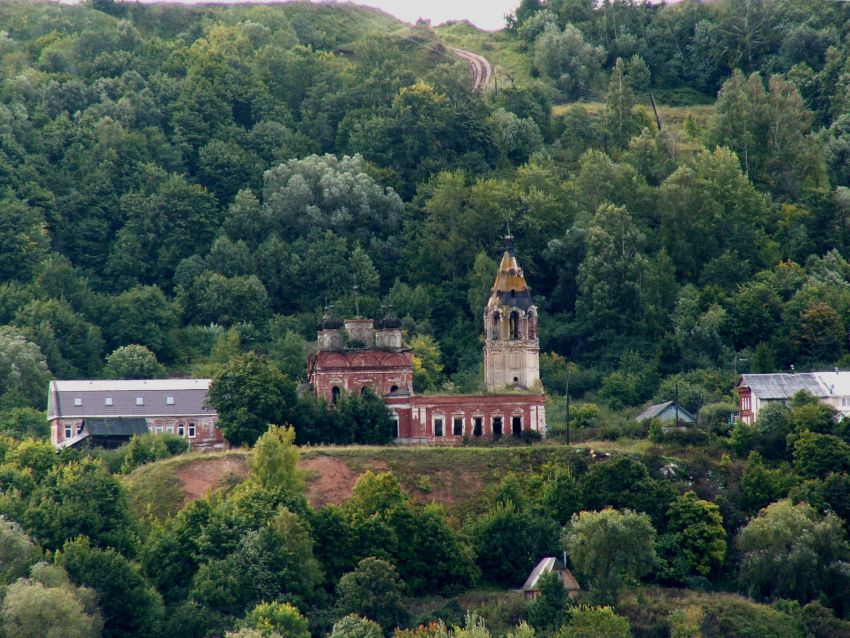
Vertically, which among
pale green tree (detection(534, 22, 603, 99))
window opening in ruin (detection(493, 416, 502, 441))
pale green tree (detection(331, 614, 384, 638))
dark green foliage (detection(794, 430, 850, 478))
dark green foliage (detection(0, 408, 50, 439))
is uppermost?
pale green tree (detection(534, 22, 603, 99))

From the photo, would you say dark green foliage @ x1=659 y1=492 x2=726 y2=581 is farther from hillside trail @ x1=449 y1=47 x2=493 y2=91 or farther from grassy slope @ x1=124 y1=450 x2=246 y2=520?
hillside trail @ x1=449 y1=47 x2=493 y2=91

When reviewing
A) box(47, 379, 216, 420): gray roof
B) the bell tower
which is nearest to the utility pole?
the bell tower

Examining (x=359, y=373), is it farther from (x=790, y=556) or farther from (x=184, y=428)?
(x=790, y=556)

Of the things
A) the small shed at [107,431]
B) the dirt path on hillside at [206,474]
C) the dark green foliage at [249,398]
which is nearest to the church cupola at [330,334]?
the dark green foliage at [249,398]

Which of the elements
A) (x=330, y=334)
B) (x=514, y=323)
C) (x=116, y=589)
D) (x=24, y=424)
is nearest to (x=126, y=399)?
(x=24, y=424)

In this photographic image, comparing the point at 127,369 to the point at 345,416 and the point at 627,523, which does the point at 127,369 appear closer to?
the point at 345,416

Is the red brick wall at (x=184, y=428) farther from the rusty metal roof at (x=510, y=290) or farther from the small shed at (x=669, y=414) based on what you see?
the small shed at (x=669, y=414)
